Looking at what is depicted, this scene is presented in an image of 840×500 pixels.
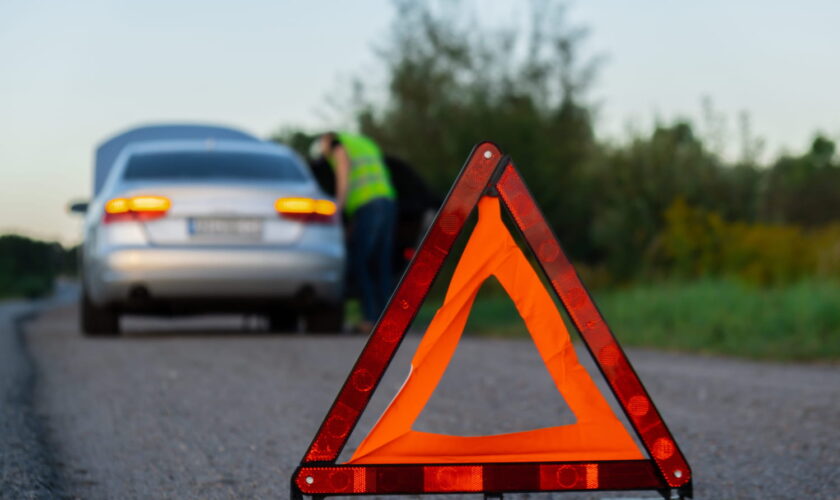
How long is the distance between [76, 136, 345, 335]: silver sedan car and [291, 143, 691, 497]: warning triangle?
21.7ft

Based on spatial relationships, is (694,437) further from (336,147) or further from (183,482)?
(336,147)

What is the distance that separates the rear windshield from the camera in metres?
10.3

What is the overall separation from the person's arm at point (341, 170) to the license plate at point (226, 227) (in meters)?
1.27

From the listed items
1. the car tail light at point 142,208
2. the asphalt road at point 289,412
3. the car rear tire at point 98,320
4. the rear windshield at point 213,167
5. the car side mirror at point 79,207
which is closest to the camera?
the asphalt road at point 289,412

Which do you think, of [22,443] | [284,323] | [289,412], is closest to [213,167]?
[284,323]

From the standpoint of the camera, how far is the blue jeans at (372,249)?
1093 centimetres

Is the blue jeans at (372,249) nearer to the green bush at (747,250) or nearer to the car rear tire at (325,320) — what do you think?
the car rear tire at (325,320)

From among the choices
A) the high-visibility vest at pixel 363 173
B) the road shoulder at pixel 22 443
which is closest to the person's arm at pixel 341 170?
the high-visibility vest at pixel 363 173

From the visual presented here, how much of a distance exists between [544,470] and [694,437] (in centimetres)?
219

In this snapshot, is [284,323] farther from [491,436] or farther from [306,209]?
[491,436]

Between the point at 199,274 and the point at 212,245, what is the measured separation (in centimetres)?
25

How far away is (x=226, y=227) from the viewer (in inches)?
382

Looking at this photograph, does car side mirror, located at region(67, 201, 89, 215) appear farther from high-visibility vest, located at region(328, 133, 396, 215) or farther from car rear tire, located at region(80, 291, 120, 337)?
high-visibility vest, located at region(328, 133, 396, 215)

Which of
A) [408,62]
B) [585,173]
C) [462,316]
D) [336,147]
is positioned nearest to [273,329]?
[336,147]
